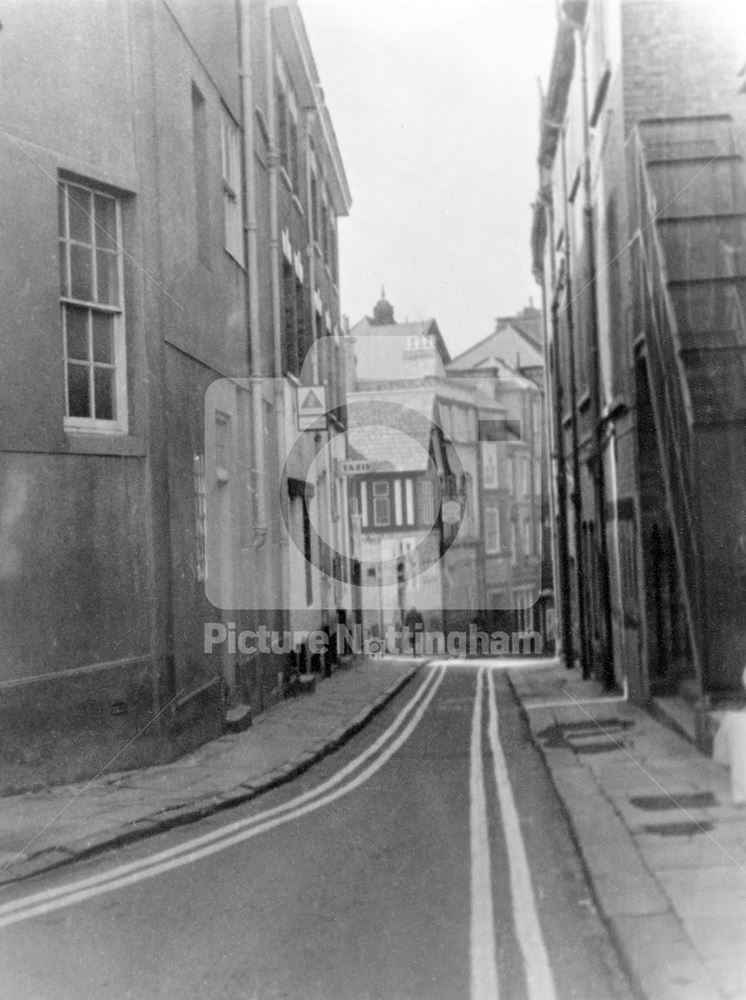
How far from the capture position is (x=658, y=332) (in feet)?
34.3

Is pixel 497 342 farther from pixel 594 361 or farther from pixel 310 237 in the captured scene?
pixel 594 361

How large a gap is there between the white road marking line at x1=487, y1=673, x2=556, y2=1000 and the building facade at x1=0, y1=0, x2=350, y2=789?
3201 mm

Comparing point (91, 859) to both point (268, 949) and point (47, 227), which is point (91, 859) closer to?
point (268, 949)

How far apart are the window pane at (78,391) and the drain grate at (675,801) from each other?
5.28 meters

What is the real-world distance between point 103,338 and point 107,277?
0.53 meters

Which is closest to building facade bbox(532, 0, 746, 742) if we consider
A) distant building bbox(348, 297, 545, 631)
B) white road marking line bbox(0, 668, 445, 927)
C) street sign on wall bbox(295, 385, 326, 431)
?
white road marking line bbox(0, 668, 445, 927)

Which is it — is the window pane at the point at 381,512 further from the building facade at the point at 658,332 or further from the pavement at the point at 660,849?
the pavement at the point at 660,849

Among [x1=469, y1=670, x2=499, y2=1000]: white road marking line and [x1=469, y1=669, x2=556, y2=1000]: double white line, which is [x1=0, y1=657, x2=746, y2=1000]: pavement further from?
[x1=469, y1=670, x2=499, y2=1000]: white road marking line

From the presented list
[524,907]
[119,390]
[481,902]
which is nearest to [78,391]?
[119,390]

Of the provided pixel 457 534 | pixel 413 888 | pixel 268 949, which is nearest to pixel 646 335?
pixel 413 888

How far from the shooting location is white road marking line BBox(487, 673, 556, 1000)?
4438 mm

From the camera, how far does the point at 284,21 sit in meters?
15.9

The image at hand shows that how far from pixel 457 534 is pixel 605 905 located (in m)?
27.3

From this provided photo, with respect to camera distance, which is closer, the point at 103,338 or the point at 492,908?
the point at 492,908
